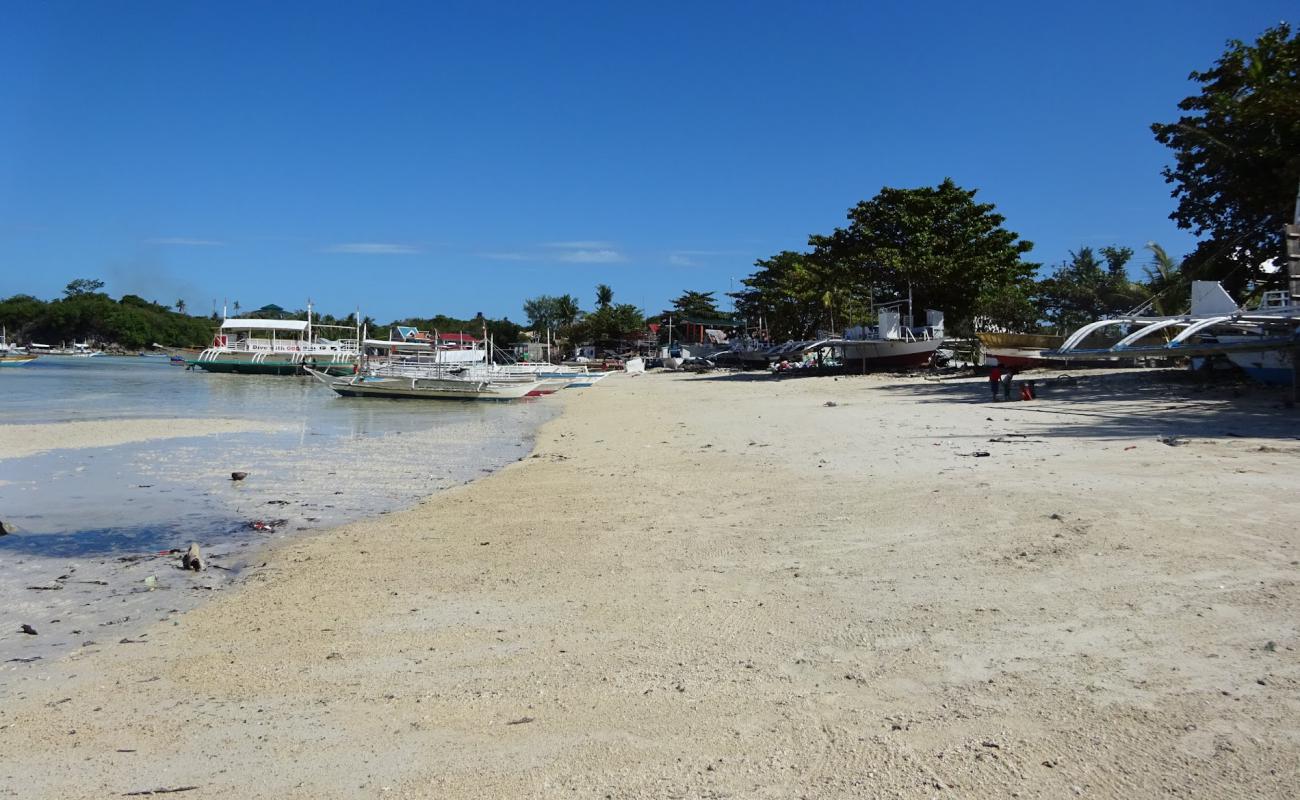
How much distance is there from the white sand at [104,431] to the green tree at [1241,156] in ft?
95.9

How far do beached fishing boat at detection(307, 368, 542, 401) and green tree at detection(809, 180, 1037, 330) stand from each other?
22144 mm

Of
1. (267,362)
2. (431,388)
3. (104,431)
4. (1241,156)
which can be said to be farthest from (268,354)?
(1241,156)

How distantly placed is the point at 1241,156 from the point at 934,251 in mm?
21796

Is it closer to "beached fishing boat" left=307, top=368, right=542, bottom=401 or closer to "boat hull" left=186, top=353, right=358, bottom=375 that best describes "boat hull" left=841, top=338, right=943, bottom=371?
"beached fishing boat" left=307, top=368, right=542, bottom=401

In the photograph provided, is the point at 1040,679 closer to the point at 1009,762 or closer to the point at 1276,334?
the point at 1009,762

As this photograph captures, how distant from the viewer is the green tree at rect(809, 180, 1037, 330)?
147ft

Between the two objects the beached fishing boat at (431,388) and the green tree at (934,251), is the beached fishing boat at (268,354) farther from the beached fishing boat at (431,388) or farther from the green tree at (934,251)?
the green tree at (934,251)

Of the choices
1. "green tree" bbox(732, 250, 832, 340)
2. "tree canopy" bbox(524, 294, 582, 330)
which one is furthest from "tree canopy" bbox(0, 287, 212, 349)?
"green tree" bbox(732, 250, 832, 340)

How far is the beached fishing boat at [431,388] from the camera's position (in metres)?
Result: 36.2

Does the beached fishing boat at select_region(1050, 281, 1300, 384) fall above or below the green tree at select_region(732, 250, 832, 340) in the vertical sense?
below

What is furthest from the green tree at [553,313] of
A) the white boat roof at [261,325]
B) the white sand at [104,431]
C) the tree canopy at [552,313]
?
the white sand at [104,431]

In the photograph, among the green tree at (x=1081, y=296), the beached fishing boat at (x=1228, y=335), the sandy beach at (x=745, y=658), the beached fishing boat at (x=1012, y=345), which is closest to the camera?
the sandy beach at (x=745, y=658)

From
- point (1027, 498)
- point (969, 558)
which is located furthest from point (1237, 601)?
point (1027, 498)

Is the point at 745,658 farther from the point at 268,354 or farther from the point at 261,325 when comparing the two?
the point at 261,325
